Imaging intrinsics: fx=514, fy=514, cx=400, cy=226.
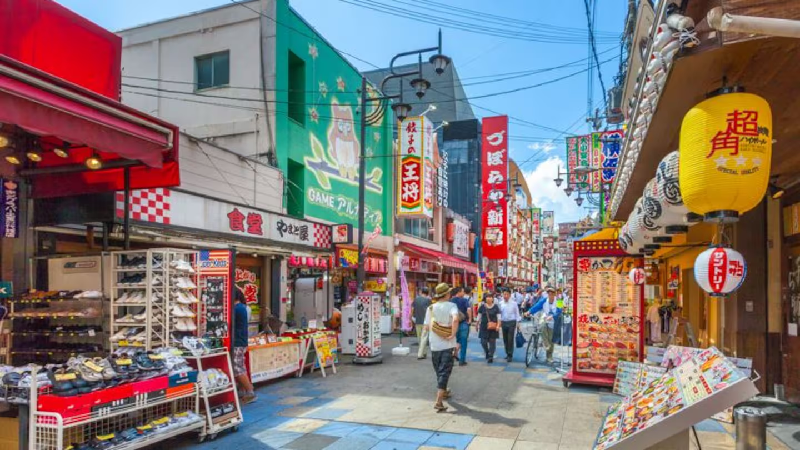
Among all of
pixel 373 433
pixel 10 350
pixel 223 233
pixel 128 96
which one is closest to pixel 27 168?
pixel 10 350

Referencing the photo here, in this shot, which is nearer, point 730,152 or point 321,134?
point 730,152

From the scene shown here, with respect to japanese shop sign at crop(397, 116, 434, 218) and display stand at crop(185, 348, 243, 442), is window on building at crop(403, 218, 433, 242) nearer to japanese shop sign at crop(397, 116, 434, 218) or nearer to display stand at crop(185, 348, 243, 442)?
japanese shop sign at crop(397, 116, 434, 218)

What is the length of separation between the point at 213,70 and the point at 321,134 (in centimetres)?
368

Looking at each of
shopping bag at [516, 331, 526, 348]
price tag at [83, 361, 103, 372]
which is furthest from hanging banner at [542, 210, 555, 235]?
price tag at [83, 361, 103, 372]

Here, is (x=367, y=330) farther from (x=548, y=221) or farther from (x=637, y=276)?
(x=548, y=221)

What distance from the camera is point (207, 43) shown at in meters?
14.9

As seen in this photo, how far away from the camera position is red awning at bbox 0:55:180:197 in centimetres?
412

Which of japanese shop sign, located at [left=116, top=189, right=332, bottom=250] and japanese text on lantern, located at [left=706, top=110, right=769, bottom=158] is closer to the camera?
japanese text on lantern, located at [left=706, top=110, right=769, bottom=158]

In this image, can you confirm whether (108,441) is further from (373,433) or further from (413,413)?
(413,413)

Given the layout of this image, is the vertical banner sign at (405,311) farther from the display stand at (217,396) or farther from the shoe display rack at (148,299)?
the shoe display rack at (148,299)

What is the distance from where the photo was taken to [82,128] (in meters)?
4.69

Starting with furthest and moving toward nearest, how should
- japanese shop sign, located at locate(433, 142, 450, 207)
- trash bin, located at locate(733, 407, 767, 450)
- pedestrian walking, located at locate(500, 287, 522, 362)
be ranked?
japanese shop sign, located at locate(433, 142, 450, 207)
pedestrian walking, located at locate(500, 287, 522, 362)
trash bin, located at locate(733, 407, 767, 450)

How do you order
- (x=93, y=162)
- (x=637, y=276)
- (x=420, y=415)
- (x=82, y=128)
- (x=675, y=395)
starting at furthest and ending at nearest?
(x=637, y=276) → (x=420, y=415) → (x=93, y=162) → (x=82, y=128) → (x=675, y=395)

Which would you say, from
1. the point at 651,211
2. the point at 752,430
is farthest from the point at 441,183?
the point at 752,430
